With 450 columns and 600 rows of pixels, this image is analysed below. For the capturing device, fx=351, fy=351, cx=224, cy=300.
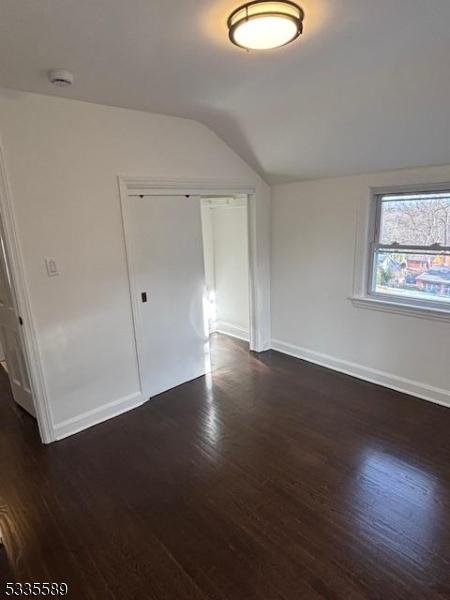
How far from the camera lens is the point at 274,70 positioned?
2.11m

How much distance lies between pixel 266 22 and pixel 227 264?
335 centimetres

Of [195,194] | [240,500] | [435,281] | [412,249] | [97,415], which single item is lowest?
[240,500]

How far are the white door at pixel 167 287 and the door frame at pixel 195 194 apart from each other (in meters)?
0.03

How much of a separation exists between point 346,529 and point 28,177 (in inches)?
113

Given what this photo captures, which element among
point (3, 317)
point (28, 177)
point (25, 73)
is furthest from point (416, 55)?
point (3, 317)

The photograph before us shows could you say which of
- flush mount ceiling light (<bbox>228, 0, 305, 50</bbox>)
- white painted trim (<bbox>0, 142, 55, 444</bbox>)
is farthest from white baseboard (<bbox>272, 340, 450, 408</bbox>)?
flush mount ceiling light (<bbox>228, 0, 305, 50</bbox>)

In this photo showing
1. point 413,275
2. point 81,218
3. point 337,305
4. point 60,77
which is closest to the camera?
point 60,77

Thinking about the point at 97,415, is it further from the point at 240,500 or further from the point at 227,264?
the point at 227,264

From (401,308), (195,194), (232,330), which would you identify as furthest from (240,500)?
(232,330)

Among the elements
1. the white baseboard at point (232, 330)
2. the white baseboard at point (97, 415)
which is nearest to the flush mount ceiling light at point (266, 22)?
the white baseboard at point (97, 415)

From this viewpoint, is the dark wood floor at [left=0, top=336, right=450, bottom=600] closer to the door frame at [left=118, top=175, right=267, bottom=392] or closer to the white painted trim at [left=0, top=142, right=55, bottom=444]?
the white painted trim at [left=0, top=142, right=55, bottom=444]

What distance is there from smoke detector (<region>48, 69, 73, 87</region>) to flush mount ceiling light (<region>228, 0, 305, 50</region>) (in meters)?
1.02

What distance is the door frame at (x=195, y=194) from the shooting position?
2.87 metres

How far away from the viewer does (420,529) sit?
188 centimetres
